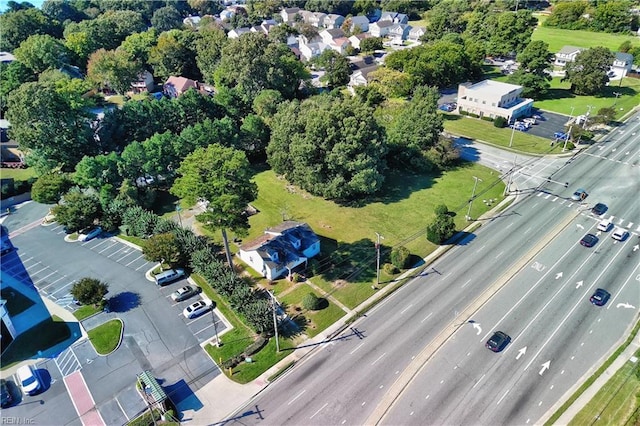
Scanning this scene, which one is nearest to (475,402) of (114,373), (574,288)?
(574,288)

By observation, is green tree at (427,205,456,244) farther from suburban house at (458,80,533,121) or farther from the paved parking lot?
suburban house at (458,80,533,121)

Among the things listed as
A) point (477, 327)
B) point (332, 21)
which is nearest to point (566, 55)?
point (332, 21)

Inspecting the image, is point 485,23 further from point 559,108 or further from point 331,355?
point 331,355

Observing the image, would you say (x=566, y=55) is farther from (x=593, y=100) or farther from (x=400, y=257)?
(x=400, y=257)

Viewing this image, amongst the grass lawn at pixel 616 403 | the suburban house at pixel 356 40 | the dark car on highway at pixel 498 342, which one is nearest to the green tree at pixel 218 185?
the dark car on highway at pixel 498 342

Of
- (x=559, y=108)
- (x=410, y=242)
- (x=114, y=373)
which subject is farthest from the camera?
(x=559, y=108)

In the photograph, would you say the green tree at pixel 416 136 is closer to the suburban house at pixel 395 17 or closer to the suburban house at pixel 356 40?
the suburban house at pixel 356 40
